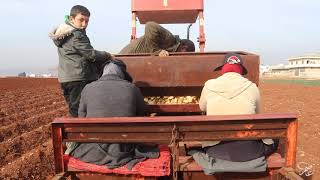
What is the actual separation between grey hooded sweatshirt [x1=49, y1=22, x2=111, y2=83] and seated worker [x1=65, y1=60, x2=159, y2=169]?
62 centimetres

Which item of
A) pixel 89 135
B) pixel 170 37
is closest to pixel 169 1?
pixel 170 37

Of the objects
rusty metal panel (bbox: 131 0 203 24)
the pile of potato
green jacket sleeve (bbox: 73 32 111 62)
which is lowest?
the pile of potato

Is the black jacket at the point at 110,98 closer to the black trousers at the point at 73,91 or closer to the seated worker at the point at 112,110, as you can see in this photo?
the seated worker at the point at 112,110

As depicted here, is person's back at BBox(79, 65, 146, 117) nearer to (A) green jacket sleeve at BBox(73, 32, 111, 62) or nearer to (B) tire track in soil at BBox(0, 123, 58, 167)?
(A) green jacket sleeve at BBox(73, 32, 111, 62)

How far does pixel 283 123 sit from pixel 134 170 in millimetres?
1279

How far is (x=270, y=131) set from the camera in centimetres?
351

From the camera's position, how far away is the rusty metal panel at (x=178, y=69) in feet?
16.9

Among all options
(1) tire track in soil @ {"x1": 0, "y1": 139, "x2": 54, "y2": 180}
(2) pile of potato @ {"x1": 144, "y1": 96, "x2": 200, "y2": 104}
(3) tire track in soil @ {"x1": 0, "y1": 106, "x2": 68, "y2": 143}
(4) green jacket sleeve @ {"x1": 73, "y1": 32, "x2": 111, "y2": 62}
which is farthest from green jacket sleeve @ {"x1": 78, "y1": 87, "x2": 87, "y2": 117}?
(3) tire track in soil @ {"x1": 0, "y1": 106, "x2": 68, "y2": 143}

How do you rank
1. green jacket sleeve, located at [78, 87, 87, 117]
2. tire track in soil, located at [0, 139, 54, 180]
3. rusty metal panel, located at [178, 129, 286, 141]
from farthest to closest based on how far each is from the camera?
tire track in soil, located at [0, 139, 54, 180], green jacket sleeve, located at [78, 87, 87, 117], rusty metal panel, located at [178, 129, 286, 141]

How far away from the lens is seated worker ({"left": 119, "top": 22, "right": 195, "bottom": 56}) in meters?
5.88

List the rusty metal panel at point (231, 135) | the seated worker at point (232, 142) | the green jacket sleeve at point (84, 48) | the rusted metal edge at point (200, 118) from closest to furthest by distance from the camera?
the rusted metal edge at point (200, 118) → the rusty metal panel at point (231, 135) → the seated worker at point (232, 142) → the green jacket sleeve at point (84, 48)

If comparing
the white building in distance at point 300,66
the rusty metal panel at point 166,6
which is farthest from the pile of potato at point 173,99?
the white building in distance at point 300,66

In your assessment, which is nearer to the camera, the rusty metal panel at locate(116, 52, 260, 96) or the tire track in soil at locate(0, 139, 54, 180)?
the rusty metal panel at locate(116, 52, 260, 96)

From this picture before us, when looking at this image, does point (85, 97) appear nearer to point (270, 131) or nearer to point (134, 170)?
point (134, 170)
